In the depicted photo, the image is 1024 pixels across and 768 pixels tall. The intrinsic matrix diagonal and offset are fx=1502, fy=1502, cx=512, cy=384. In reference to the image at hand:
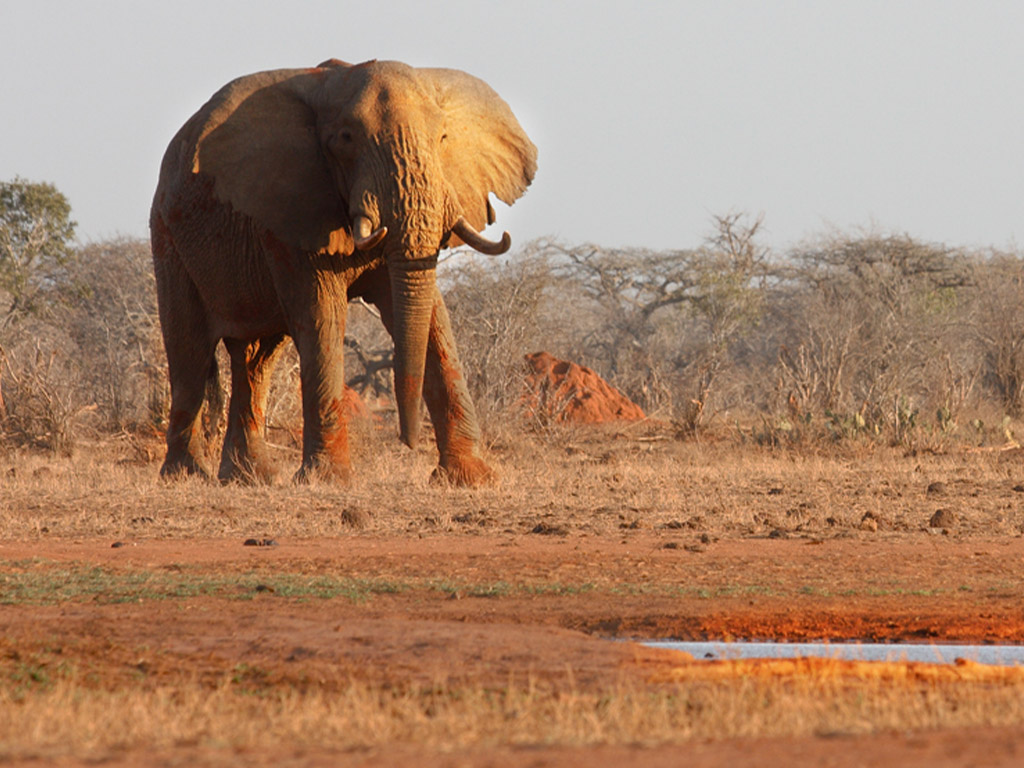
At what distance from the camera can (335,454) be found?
11.6m

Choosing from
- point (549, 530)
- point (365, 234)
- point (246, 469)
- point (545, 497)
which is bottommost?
point (549, 530)

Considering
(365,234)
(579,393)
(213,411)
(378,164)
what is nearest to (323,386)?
(365,234)

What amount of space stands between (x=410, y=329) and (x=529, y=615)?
4.77 metres

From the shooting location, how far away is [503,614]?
258 inches

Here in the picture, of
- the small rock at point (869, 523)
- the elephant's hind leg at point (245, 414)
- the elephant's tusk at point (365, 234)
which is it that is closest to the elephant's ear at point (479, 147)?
the elephant's tusk at point (365, 234)

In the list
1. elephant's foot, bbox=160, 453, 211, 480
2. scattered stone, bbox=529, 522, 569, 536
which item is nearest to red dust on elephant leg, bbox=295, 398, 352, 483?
elephant's foot, bbox=160, 453, 211, 480

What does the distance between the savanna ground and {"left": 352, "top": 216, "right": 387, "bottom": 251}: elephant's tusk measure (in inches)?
72.8

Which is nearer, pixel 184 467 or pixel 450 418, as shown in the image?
pixel 450 418

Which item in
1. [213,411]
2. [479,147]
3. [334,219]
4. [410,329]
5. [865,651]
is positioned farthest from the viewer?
[213,411]

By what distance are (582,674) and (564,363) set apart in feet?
56.3

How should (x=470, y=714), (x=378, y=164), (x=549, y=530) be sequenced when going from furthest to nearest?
(x=378, y=164) < (x=549, y=530) < (x=470, y=714)

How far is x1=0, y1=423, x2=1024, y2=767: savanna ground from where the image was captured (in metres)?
4.03

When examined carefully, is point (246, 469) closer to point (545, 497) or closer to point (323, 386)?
point (323, 386)

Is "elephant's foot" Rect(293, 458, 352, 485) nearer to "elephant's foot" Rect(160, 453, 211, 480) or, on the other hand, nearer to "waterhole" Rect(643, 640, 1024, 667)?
"elephant's foot" Rect(160, 453, 211, 480)
